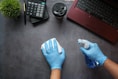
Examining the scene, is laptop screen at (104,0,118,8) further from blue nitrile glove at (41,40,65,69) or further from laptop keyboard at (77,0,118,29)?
blue nitrile glove at (41,40,65,69)

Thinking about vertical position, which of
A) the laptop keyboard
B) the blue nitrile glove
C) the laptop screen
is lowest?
the blue nitrile glove

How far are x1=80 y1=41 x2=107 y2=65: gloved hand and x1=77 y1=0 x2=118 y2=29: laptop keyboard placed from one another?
141mm

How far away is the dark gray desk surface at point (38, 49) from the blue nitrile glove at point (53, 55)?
0.02m

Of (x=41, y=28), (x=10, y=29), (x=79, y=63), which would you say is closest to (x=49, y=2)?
(x=41, y=28)

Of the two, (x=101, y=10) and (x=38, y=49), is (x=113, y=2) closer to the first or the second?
(x=101, y=10)

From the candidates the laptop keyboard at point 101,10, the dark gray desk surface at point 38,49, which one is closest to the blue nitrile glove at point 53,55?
the dark gray desk surface at point 38,49

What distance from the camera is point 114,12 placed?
3.86ft

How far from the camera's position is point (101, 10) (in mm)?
1180

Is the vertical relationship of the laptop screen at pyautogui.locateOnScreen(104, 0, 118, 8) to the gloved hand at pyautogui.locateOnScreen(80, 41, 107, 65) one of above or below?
above

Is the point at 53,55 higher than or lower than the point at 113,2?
lower

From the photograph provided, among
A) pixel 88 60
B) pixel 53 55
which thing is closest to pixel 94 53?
pixel 88 60

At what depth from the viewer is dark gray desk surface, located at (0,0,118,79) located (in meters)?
1.17

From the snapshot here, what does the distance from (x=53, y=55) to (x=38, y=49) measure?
0.08 metres

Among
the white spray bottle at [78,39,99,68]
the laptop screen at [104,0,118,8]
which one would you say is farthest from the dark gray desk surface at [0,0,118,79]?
the laptop screen at [104,0,118,8]
